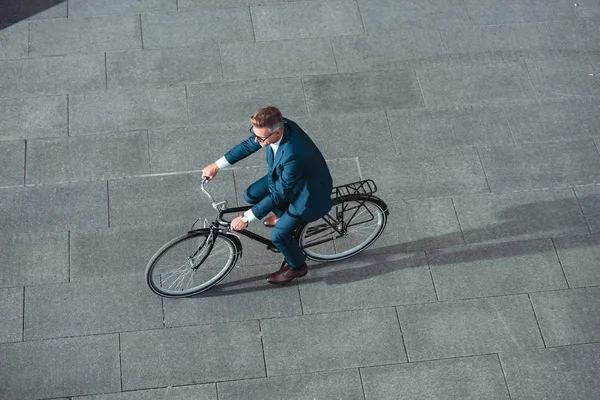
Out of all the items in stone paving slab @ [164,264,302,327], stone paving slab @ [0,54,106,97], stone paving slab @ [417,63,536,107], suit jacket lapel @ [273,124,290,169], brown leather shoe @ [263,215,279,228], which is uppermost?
suit jacket lapel @ [273,124,290,169]

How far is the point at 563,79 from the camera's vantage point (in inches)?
308

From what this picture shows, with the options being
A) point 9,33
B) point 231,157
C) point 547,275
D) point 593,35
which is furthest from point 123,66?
point 593,35

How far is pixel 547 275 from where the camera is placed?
6.47m

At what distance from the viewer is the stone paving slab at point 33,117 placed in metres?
7.05

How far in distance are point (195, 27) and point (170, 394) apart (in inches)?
166

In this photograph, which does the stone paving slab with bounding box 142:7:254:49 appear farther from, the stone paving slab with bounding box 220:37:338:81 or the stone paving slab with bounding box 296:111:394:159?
the stone paving slab with bounding box 296:111:394:159

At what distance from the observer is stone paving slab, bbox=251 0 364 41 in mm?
7984

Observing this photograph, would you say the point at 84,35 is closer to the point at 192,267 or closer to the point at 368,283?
the point at 192,267

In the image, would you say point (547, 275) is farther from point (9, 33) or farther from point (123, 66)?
point (9, 33)

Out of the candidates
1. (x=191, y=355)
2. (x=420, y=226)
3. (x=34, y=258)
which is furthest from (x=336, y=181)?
(x=34, y=258)

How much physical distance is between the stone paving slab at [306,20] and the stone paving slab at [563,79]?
2084 millimetres

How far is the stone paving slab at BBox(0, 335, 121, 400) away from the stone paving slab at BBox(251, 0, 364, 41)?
12.9 ft

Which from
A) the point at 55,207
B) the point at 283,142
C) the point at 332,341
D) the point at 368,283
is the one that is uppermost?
the point at 283,142

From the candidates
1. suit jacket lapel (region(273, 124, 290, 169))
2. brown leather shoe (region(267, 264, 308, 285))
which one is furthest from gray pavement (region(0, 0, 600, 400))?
suit jacket lapel (region(273, 124, 290, 169))
